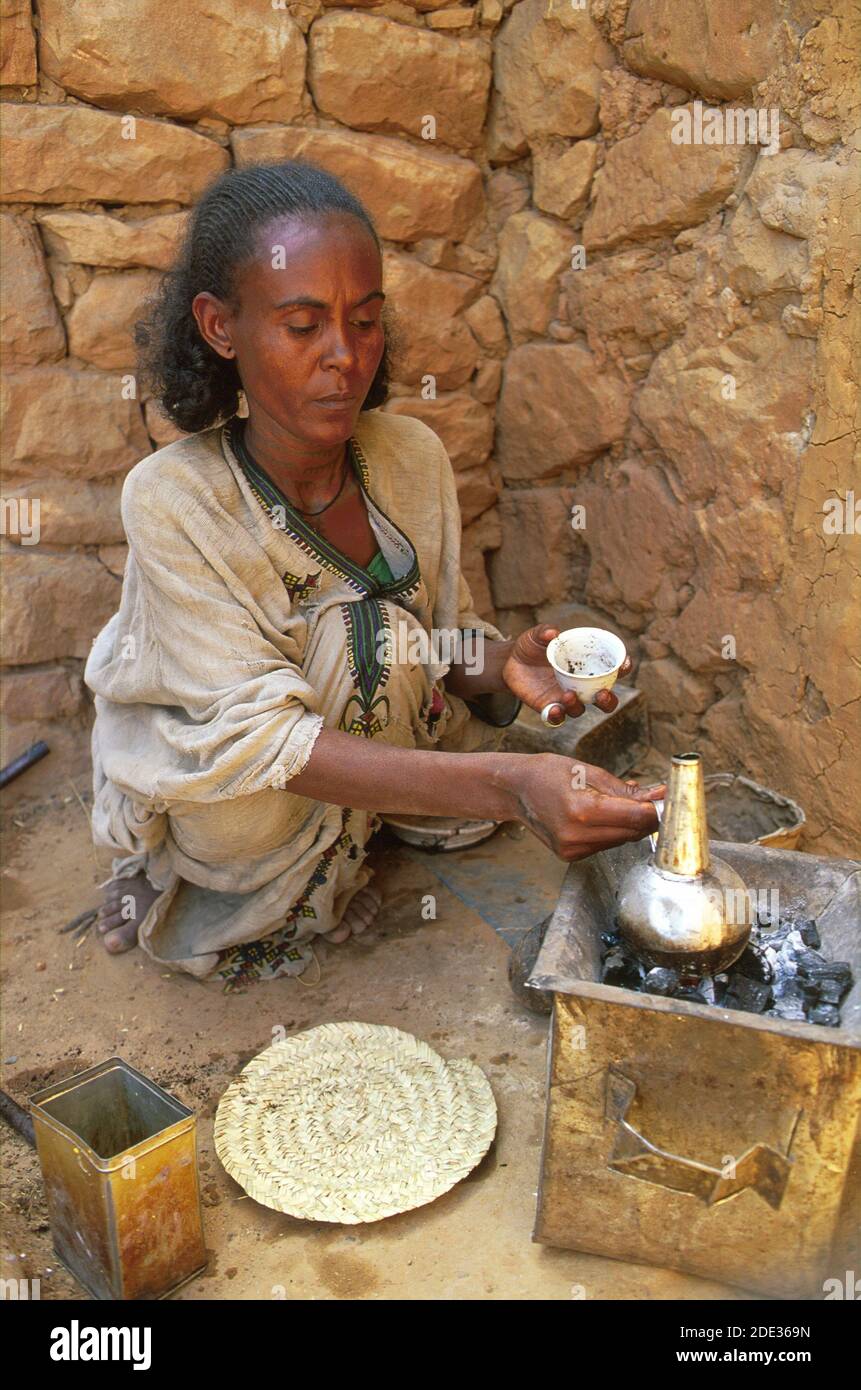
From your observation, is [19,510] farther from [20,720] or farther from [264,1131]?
[264,1131]

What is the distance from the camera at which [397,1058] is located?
7.89ft

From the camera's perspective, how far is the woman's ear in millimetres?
2393

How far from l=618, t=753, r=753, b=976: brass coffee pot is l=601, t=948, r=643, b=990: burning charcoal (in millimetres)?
60

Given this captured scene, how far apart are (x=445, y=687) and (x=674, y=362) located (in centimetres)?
104

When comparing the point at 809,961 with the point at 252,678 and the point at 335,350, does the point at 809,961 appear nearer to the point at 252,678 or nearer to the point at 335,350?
the point at 252,678

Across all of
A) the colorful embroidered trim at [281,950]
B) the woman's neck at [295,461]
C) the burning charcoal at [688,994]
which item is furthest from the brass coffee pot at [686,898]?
the woman's neck at [295,461]

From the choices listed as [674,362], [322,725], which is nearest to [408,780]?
[322,725]

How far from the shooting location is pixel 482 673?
289cm

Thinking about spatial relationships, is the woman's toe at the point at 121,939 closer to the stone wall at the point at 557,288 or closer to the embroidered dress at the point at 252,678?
the embroidered dress at the point at 252,678

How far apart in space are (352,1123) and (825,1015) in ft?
3.01

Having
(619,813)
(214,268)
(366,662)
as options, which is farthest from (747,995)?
(214,268)

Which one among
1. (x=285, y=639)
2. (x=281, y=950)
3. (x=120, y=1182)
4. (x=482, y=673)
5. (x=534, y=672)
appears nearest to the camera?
(x=120, y=1182)

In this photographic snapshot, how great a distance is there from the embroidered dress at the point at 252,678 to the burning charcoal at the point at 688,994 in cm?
81

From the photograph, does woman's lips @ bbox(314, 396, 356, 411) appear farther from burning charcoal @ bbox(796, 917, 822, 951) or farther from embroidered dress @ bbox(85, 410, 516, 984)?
burning charcoal @ bbox(796, 917, 822, 951)
